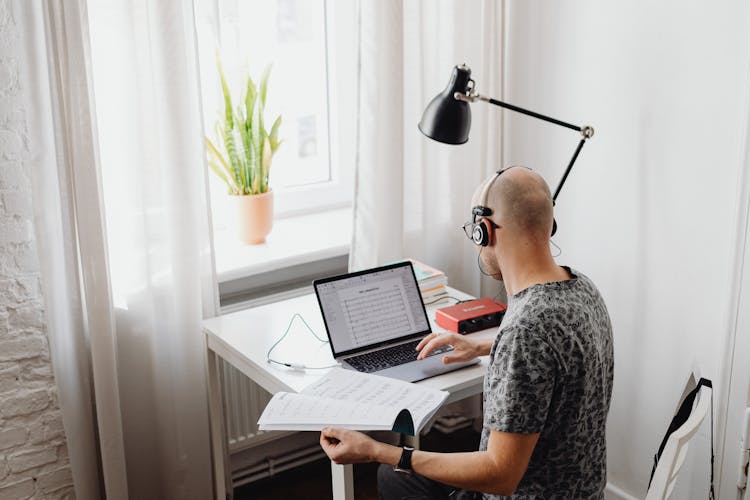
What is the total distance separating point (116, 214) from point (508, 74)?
1338 millimetres

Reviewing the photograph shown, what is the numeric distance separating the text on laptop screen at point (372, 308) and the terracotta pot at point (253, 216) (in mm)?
668

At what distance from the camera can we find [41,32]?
2.11 m

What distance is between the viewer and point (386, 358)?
225cm

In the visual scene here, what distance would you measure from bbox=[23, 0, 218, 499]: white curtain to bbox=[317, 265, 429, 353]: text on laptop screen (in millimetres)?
457

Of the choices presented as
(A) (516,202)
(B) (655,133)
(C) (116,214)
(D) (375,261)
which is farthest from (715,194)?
(C) (116,214)

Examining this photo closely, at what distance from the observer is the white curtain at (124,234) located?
7.16 ft

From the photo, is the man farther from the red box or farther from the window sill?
the window sill

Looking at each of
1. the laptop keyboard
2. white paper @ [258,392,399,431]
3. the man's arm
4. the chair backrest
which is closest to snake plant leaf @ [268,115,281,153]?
the laptop keyboard

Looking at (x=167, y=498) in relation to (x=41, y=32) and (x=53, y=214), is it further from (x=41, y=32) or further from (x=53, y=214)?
(x=41, y=32)

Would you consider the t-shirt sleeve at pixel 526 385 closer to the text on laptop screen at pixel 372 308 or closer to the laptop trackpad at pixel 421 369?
the laptop trackpad at pixel 421 369

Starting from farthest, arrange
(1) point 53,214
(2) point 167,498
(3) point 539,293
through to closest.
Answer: (2) point 167,498 < (1) point 53,214 < (3) point 539,293

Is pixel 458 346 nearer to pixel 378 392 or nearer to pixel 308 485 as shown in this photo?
pixel 378 392

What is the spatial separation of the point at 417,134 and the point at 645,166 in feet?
2.38

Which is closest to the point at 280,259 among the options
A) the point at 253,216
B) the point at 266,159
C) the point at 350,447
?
the point at 253,216
